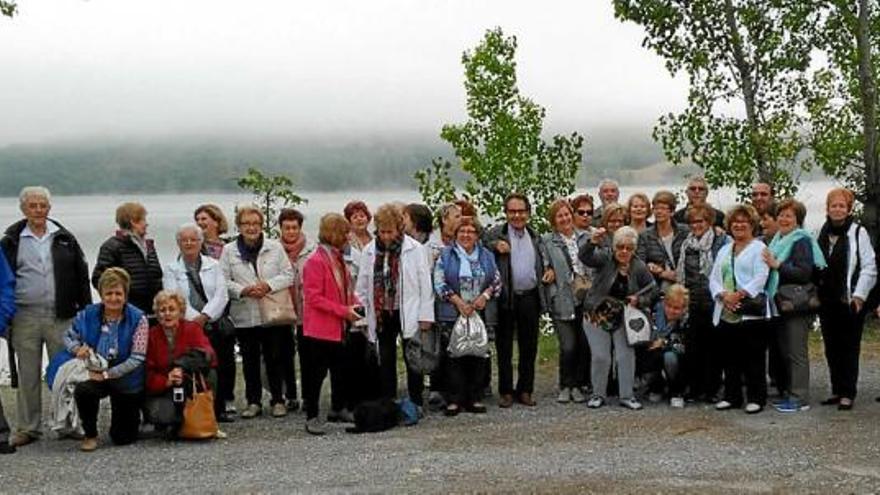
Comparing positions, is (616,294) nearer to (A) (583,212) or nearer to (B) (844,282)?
(A) (583,212)

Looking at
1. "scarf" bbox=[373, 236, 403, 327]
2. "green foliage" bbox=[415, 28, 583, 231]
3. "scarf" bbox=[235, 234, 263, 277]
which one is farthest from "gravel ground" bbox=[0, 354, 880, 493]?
"green foliage" bbox=[415, 28, 583, 231]

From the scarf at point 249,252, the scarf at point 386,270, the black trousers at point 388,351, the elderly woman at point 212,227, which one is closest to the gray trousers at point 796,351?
the black trousers at point 388,351

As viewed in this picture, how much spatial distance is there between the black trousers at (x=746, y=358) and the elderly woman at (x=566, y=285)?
1.26 meters

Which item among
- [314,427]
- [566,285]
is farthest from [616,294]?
[314,427]

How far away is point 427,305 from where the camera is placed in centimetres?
882

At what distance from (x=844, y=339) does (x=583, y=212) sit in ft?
8.09

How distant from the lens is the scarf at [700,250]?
9.04 meters

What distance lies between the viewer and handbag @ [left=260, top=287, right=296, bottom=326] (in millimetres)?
9031

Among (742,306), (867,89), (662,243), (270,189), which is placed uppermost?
(867,89)

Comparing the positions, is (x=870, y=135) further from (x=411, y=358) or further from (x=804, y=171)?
(x=411, y=358)

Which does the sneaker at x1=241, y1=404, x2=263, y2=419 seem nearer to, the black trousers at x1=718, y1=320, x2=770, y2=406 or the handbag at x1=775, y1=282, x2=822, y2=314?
the black trousers at x1=718, y1=320, x2=770, y2=406

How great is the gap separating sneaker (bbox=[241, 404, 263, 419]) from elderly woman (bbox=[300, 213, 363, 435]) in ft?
2.53

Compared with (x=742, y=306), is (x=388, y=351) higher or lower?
lower

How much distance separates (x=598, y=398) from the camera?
9.29 metres
